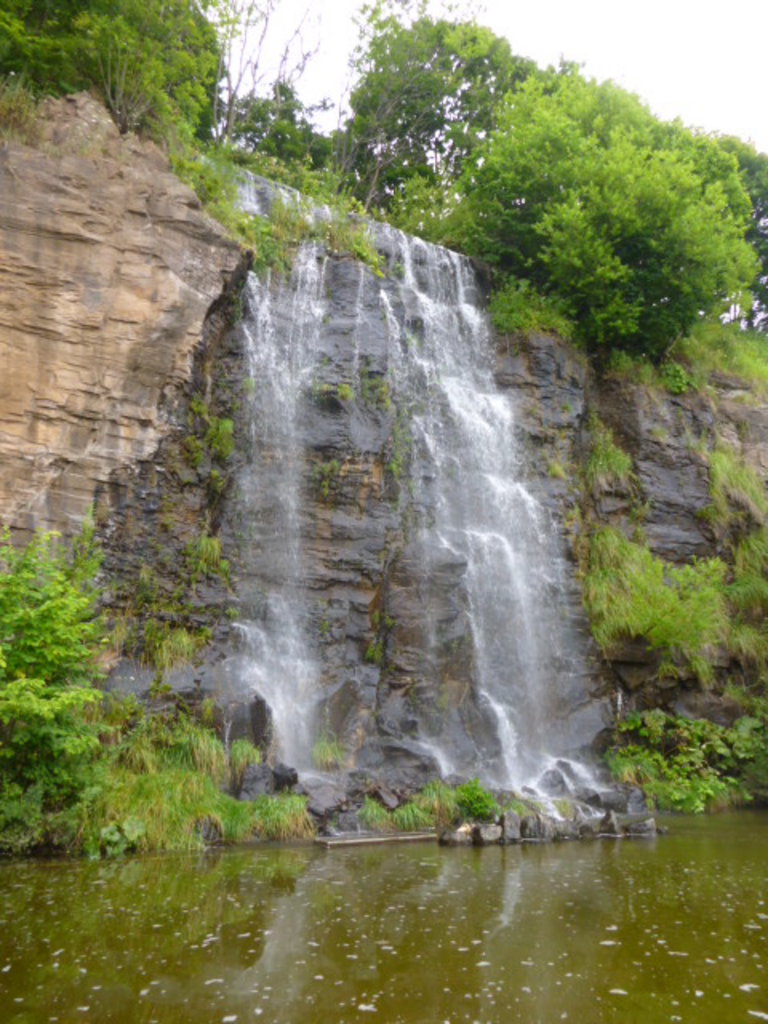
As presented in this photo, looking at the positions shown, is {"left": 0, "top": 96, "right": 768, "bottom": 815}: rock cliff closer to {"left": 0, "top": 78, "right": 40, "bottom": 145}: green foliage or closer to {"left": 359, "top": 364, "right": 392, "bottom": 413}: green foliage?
{"left": 359, "top": 364, "right": 392, "bottom": 413}: green foliage

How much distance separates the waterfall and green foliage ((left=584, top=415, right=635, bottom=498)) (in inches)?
77.7

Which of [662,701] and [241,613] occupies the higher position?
[241,613]

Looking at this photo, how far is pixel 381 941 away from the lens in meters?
6.05

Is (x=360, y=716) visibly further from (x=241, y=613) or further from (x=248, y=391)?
(x=248, y=391)

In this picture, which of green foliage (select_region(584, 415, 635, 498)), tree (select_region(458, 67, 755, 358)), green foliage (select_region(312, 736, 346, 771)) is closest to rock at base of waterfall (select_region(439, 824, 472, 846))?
green foliage (select_region(312, 736, 346, 771))

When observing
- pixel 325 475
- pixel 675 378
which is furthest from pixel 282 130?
pixel 325 475

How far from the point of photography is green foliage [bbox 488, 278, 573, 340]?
65.4ft

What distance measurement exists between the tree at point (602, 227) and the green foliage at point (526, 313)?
0.55m

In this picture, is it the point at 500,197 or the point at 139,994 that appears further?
the point at 500,197

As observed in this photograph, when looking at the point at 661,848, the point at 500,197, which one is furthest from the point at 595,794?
the point at 500,197

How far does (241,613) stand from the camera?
13492 mm

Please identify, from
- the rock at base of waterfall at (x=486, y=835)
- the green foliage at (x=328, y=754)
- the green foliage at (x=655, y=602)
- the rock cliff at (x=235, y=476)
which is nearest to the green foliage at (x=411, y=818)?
the rock cliff at (x=235, y=476)

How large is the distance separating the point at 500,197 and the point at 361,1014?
21.4 metres

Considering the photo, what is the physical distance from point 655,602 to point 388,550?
5.27 meters
